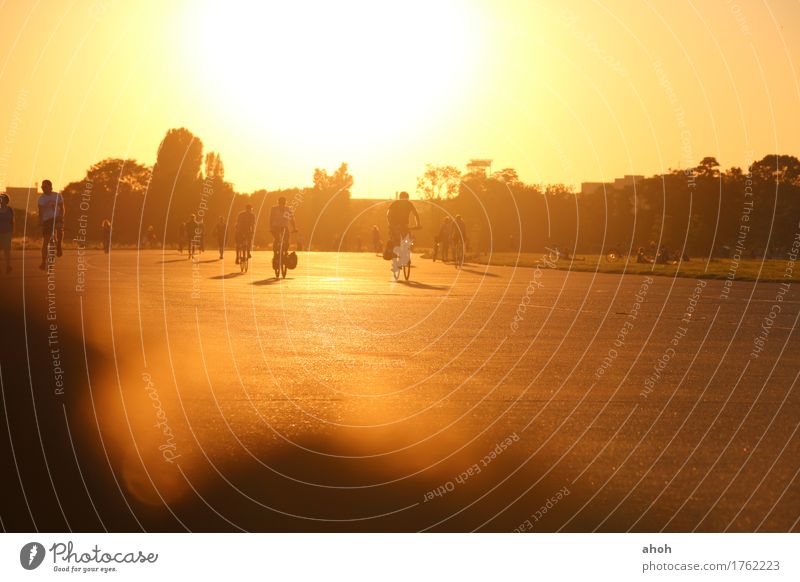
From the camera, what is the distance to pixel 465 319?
1902 cm

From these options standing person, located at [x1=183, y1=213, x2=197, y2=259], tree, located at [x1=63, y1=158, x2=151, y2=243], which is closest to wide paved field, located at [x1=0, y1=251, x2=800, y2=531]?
standing person, located at [x1=183, y1=213, x2=197, y2=259]

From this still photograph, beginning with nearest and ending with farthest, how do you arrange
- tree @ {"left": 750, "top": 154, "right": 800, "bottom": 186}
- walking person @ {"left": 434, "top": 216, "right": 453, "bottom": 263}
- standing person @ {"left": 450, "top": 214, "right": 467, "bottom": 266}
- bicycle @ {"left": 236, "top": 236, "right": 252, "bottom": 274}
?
bicycle @ {"left": 236, "top": 236, "right": 252, "bottom": 274} < standing person @ {"left": 450, "top": 214, "right": 467, "bottom": 266} < walking person @ {"left": 434, "top": 216, "right": 453, "bottom": 263} < tree @ {"left": 750, "top": 154, "right": 800, "bottom": 186}

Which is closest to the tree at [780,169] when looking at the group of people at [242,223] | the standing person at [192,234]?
the standing person at [192,234]

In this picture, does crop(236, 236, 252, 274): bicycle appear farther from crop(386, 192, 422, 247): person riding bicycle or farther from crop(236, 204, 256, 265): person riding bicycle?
crop(386, 192, 422, 247): person riding bicycle

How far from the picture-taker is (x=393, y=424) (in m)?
8.62

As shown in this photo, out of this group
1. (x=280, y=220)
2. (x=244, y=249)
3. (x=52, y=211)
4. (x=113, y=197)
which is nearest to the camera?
(x=52, y=211)

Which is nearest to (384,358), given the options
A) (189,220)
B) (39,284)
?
(39,284)

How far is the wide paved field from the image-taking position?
6137 millimetres

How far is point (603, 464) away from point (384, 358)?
237 inches

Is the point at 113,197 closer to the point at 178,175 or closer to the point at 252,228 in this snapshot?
the point at 178,175

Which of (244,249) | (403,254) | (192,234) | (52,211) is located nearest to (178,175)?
(192,234)

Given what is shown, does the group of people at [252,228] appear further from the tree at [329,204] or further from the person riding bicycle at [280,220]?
the tree at [329,204]

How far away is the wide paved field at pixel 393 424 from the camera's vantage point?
6137 mm

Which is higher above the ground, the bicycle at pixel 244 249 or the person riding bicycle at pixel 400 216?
the person riding bicycle at pixel 400 216
